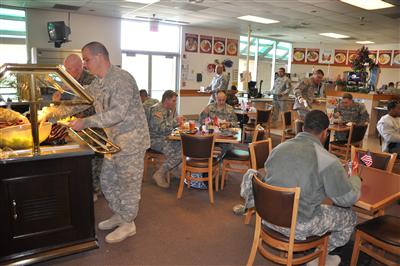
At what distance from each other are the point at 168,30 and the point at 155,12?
255 centimetres

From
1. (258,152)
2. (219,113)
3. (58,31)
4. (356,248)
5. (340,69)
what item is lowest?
(356,248)

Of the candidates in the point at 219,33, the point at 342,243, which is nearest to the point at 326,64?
the point at 219,33

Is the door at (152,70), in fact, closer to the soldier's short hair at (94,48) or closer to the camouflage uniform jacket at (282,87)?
the camouflage uniform jacket at (282,87)

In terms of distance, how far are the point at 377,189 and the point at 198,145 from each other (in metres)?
2.01

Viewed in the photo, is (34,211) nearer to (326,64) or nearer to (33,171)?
(33,171)

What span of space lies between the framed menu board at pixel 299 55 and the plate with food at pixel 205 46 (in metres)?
5.55

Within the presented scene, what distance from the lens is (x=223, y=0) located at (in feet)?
22.0

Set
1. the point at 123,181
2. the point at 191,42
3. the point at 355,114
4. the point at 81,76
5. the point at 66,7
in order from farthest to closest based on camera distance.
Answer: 1. the point at 191,42
2. the point at 66,7
3. the point at 355,114
4. the point at 81,76
5. the point at 123,181

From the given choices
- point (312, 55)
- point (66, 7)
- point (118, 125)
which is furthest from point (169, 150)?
point (312, 55)

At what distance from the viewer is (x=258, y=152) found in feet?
11.5

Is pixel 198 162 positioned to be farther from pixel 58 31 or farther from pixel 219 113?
pixel 58 31

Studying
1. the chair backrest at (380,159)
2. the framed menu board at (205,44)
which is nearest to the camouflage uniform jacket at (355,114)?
the chair backrest at (380,159)

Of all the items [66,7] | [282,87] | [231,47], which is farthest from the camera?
[231,47]

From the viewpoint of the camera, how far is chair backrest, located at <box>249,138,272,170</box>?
3434mm
